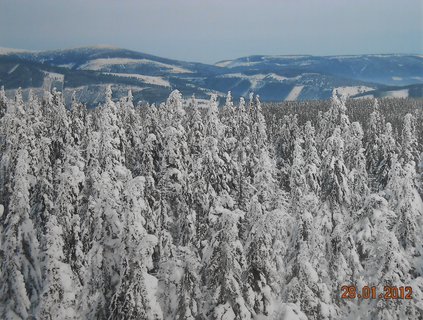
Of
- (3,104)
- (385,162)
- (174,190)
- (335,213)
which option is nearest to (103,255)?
(174,190)

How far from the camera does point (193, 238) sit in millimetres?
22750

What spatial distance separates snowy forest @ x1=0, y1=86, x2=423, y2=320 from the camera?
14031 mm

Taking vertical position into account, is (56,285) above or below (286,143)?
above

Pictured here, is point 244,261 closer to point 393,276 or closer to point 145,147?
point 393,276

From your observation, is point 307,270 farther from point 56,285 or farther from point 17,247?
point 17,247

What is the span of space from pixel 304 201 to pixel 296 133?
31.1m

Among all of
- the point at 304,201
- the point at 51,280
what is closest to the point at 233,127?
the point at 304,201

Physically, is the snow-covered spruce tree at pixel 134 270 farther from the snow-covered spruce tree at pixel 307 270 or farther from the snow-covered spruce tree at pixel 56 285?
the snow-covered spruce tree at pixel 307 270

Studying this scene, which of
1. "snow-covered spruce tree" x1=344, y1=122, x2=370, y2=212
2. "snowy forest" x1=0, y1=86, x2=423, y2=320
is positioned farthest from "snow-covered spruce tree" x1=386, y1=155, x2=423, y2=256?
"snow-covered spruce tree" x1=344, y1=122, x2=370, y2=212

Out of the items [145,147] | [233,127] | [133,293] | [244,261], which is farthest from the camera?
[233,127]

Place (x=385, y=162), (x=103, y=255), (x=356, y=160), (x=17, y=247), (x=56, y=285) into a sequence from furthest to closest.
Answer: (x=385, y=162) → (x=356, y=160) → (x=17, y=247) → (x=56, y=285) → (x=103, y=255)

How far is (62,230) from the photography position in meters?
16.7

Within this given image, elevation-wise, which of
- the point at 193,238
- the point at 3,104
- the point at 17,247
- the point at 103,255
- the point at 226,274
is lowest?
the point at 193,238
